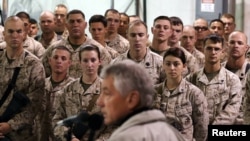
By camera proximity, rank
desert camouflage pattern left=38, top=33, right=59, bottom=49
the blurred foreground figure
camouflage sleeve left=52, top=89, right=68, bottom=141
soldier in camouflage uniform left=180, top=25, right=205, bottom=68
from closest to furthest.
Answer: the blurred foreground figure, camouflage sleeve left=52, top=89, right=68, bottom=141, soldier in camouflage uniform left=180, top=25, right=205, bottom=68, desert camouflage pattern left=38, top=33, right=59, bottom=49

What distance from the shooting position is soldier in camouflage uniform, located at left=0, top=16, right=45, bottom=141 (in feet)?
18.7

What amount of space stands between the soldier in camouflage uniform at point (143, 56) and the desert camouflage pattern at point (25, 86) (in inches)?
32.3

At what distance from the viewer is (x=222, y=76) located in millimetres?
6164

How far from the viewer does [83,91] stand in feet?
18.7

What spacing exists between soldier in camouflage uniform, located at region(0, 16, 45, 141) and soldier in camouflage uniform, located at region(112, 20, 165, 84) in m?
0.84

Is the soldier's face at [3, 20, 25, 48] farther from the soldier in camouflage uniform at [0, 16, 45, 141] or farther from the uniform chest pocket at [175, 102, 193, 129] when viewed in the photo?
the uniform chest pocket at [175, 102, 193, 129]

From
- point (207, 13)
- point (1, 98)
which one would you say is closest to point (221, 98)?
point (1, 98)

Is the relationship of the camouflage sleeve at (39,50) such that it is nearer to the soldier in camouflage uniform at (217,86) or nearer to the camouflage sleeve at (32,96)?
the camouflage sleeve at (32,96)

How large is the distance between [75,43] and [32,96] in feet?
3.77

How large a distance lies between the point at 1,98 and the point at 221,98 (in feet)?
6.70

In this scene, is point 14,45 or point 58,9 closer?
point 14,45

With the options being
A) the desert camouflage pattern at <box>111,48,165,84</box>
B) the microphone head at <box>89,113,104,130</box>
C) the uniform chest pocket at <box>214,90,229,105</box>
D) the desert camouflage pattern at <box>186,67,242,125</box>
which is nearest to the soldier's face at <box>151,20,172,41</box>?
the desert camouflage pattern at <box>111,48,165,84</box>

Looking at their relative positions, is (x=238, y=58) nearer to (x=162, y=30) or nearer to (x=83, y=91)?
(x=162, y=30)

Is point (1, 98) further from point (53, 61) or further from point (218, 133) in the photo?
point (218, 133)
